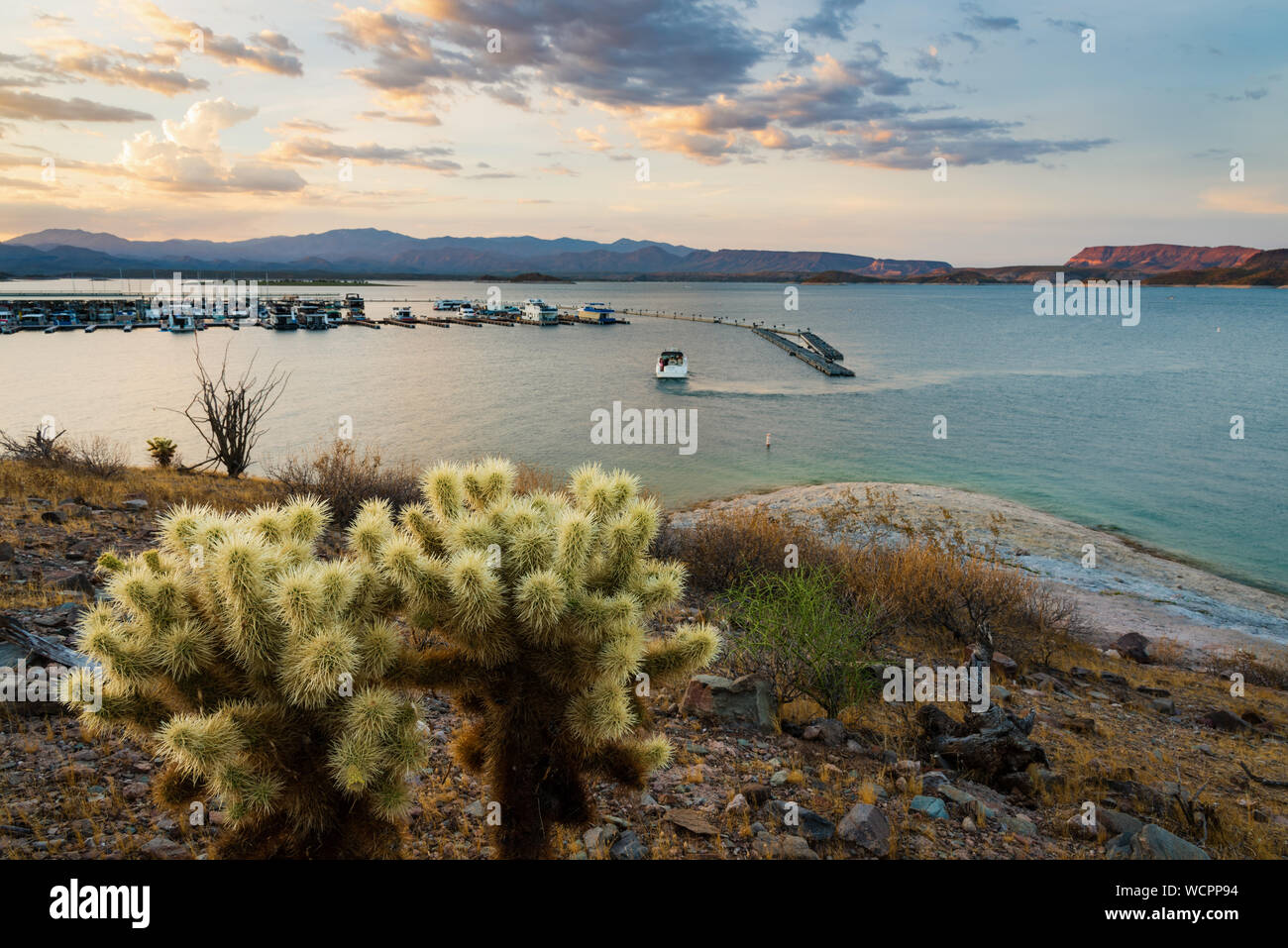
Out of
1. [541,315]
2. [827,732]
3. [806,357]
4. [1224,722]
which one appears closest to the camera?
[827,732]

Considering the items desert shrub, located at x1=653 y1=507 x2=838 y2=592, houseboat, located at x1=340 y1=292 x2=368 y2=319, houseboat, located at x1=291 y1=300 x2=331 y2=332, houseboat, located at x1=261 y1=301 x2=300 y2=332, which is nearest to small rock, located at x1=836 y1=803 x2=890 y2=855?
desert shrub, located at x1=653 y1=507 x2=838 y2=592

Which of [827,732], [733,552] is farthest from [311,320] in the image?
[827,732]

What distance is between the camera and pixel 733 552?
45.0ft

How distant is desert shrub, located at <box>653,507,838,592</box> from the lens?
13461 mm

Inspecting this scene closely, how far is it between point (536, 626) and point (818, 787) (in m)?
3.84

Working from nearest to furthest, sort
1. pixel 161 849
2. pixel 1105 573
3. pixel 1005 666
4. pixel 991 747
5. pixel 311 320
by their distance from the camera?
pixel 161 849 → pixel 991 747 → pixel 1005 666 → pixel 1105 573 → pixel 311 320

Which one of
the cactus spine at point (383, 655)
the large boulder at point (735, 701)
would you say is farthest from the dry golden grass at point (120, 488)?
the cactus spine at point (383, 655)

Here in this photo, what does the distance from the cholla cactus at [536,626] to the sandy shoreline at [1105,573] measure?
40.8 feet

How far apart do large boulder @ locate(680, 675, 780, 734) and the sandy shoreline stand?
8.99 metres

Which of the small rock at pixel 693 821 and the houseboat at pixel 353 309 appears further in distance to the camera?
the houseboat at pixel 353 309

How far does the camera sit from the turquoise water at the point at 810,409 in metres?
28.8

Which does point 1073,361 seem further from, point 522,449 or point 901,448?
point 522,449

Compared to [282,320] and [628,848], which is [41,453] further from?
[282,320]

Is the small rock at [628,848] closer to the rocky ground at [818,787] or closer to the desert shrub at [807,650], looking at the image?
the rocky ground at [818,787]
